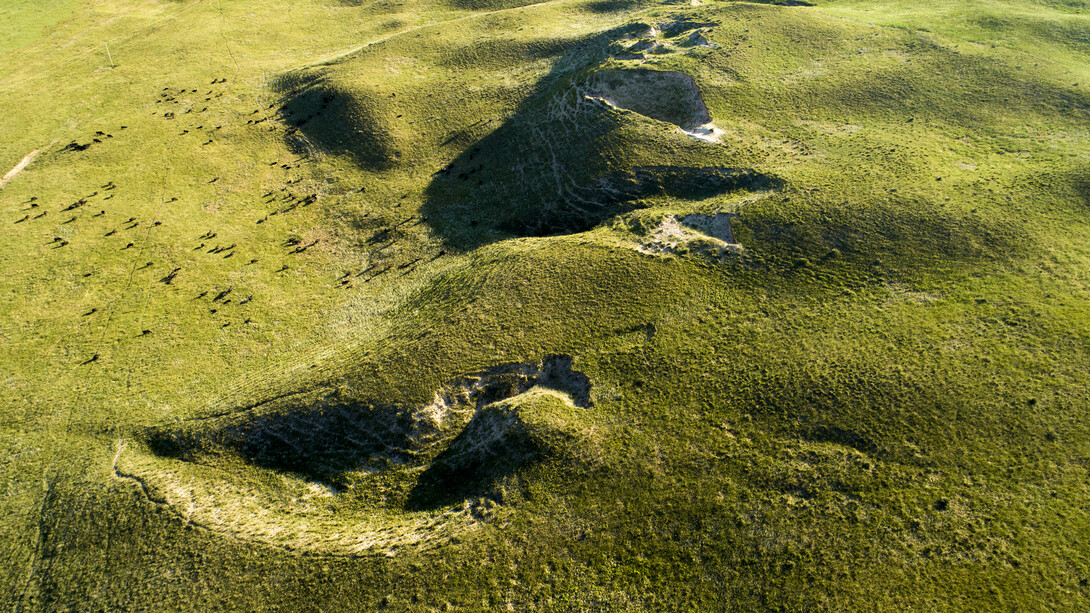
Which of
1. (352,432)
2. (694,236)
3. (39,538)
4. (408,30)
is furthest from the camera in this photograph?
(408,30)

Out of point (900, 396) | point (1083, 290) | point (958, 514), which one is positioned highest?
point (1083, 290)

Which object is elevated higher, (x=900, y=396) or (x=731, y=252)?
(x=731, y=252)

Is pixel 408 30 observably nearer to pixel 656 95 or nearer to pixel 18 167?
pixel 656 95

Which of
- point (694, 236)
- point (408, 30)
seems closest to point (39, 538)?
point (694, 236)

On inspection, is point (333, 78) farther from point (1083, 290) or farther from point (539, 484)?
point (1083, 290)

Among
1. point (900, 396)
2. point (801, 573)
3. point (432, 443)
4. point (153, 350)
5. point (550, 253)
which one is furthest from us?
point (550, 253)

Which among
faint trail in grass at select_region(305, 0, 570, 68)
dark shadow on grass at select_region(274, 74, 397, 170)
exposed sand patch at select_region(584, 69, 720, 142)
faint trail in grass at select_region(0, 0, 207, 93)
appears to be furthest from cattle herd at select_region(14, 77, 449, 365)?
faint trail in grass at select_region(0, 0, 207, 93)

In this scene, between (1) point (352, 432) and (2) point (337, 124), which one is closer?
(1) point (352, 432)

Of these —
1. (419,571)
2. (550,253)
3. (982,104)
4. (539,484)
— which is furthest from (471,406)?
(982,104)
